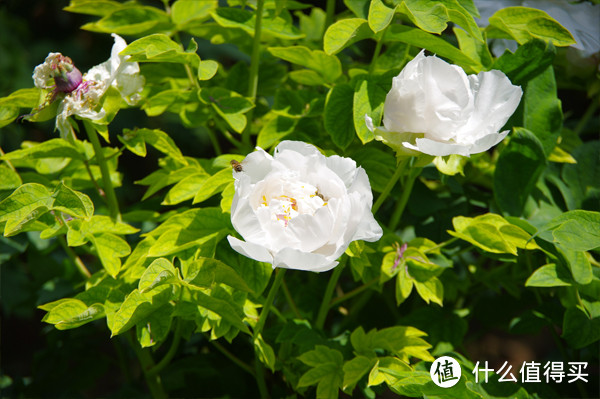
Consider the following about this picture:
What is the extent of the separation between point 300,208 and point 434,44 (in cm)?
27

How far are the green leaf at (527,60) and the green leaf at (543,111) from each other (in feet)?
0.10

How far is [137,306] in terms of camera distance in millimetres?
621

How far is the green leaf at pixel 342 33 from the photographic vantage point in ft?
2.21

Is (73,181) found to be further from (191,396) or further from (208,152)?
(208,152)

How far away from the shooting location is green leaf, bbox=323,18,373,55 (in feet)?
2.21

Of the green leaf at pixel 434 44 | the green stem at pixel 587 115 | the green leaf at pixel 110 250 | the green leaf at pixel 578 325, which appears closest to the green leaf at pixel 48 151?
the green leaf at pixel 110 250

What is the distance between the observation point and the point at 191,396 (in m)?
1.01

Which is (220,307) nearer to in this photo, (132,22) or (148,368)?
(148,368)

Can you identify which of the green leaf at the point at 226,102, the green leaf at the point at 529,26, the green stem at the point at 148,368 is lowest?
the green stem at the point at 148,368

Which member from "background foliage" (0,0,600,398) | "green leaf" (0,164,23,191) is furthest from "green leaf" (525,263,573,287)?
"green leaf" (0,164,23,191)

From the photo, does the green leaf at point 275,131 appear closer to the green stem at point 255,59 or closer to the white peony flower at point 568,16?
the green stem at point 255,59

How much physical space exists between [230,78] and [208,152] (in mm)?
1051

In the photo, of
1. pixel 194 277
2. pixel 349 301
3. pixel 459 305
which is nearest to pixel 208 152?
pixel 349 301

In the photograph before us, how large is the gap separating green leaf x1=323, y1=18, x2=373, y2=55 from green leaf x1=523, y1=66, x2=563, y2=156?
275 millimetres
